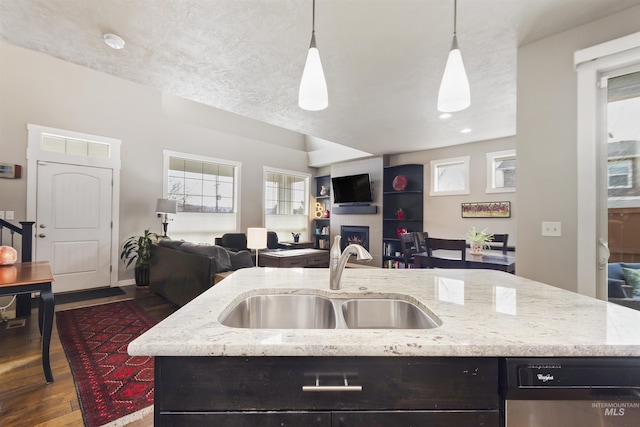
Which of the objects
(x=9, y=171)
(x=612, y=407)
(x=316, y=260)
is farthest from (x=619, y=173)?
(x=9, y=171)

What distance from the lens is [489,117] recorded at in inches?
142

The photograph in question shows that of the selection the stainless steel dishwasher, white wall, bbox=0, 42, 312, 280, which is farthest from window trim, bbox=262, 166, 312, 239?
the stainless steel dishwasher

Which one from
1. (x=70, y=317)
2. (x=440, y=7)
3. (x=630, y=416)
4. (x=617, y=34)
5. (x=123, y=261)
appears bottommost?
(x=70, y=317)

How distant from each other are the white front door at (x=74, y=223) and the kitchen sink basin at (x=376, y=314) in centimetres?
479

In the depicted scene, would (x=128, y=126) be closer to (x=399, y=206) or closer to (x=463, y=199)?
(x=399, y=206)

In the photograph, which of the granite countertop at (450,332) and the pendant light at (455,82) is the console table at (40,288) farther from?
the pendant light at (455,82)

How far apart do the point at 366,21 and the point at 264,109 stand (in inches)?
72.7

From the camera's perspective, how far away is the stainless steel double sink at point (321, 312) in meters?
1.15

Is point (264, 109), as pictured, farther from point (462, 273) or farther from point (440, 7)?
point (462, 273)

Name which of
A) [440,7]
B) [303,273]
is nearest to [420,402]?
[303,273]

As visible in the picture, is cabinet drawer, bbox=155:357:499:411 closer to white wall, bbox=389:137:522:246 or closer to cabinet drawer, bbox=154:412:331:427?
cabinet drawer, bbox=154:412:331:427

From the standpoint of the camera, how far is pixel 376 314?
1.21 metres

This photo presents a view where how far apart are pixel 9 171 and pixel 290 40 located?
4168 millimetres

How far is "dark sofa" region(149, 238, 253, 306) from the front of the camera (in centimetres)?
290
